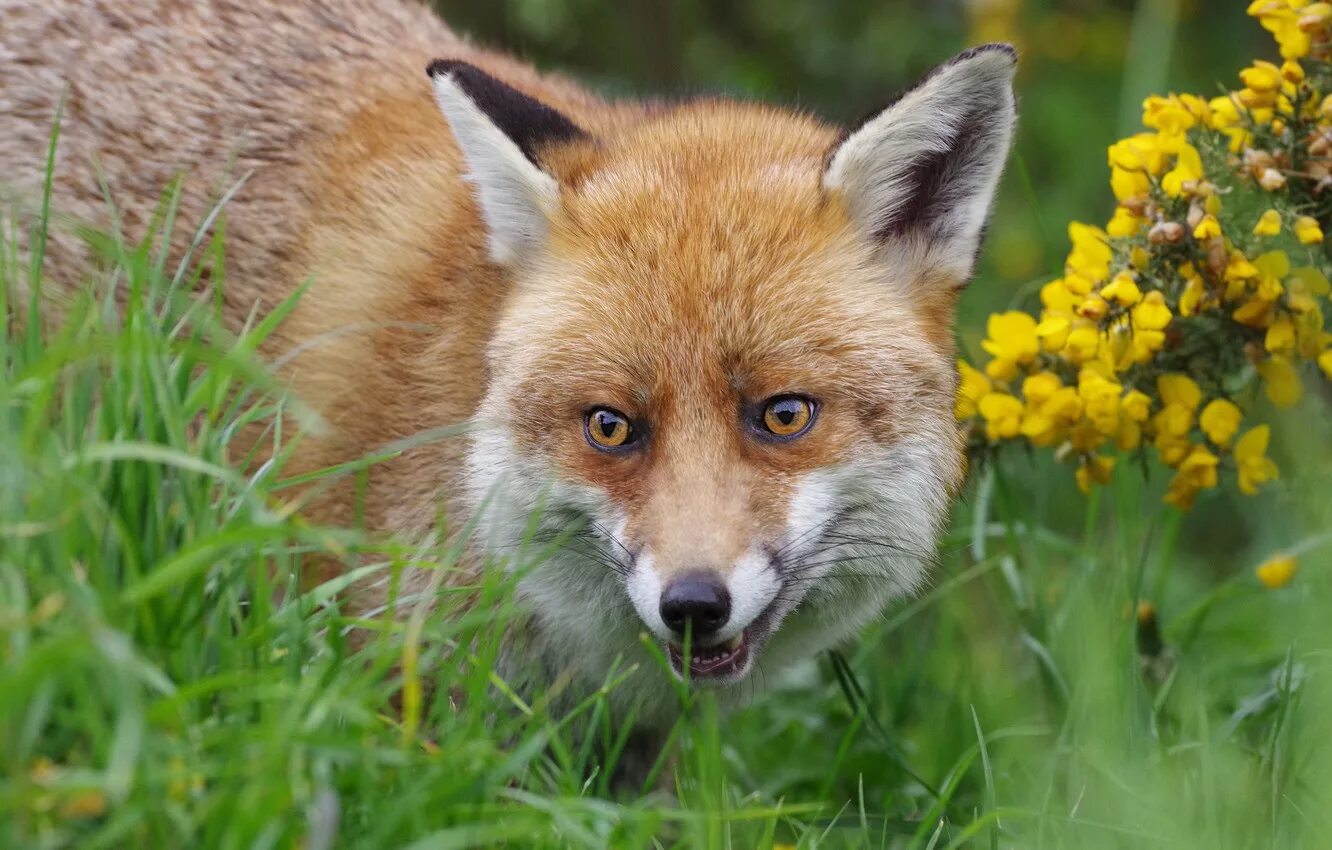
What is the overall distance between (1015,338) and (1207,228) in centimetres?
67

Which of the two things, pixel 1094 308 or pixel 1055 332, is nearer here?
pixel 1094 308

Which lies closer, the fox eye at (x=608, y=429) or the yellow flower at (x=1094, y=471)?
the fox eye at (x=608, y=429)

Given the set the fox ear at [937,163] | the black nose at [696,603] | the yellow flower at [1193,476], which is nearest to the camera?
the black nose at [696,603]

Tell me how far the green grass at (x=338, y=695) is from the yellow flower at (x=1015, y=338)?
2.13ft

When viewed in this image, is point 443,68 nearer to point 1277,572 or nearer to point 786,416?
point 786,416

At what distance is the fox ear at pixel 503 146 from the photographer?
355 centimetres

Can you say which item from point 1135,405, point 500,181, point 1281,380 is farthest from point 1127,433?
point 500,181

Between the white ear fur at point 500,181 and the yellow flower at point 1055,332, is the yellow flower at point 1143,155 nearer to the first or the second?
the yellow flower at point 1055,332

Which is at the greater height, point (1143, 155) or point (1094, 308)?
point (1143, 155)

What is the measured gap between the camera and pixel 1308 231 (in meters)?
3.52

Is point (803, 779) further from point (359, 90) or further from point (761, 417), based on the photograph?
point (359, 90)

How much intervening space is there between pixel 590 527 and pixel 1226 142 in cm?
217

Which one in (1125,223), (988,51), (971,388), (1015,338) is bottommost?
(971,388)

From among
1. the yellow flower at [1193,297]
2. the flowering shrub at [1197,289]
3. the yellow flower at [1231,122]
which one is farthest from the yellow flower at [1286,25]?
the yellow flower at [1193,297]
